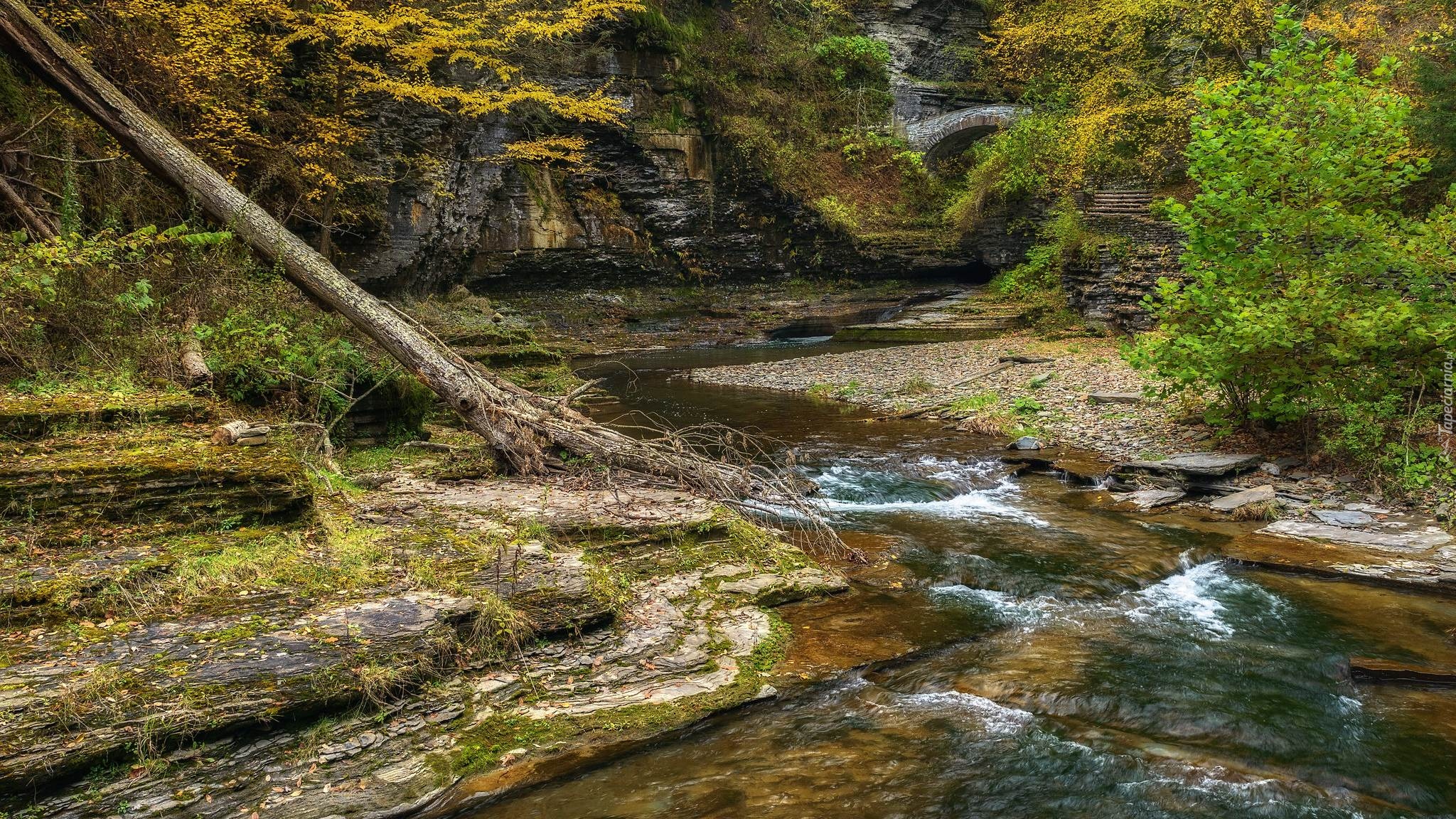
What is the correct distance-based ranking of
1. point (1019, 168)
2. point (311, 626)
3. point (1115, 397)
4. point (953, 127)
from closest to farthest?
point (311, 626) < point (1115, 397) < point (1019, 168) < point (953, 127)

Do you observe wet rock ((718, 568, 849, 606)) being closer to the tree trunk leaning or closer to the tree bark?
the tree trunk leaning

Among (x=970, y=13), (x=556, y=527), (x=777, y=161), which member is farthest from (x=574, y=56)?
(x=556, y=527)

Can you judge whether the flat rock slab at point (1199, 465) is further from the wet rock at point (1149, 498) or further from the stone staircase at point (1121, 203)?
the stone staircase at point (1121, 203)

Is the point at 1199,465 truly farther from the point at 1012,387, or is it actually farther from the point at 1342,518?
the point at 1012,387

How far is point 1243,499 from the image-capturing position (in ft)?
25.9

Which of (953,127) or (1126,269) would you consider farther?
(953,127)

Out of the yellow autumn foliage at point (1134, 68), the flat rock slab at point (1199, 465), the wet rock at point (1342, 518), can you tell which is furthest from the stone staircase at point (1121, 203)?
the wet rock at point (1342, 518)

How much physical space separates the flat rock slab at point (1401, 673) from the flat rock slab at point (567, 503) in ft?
14.6

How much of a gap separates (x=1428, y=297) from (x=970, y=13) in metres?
30.4

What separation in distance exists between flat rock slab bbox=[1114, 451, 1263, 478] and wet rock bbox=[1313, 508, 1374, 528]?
1.09 m

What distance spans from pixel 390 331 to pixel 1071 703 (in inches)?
278

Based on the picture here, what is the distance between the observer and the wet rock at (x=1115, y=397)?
12.1 m

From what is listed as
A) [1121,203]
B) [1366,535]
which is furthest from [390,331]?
[1121,203]

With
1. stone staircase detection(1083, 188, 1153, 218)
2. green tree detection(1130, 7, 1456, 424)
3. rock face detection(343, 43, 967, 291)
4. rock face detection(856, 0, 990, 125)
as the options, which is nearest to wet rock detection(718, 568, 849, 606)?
green tree detection(1130, 7, 1456, 424)
